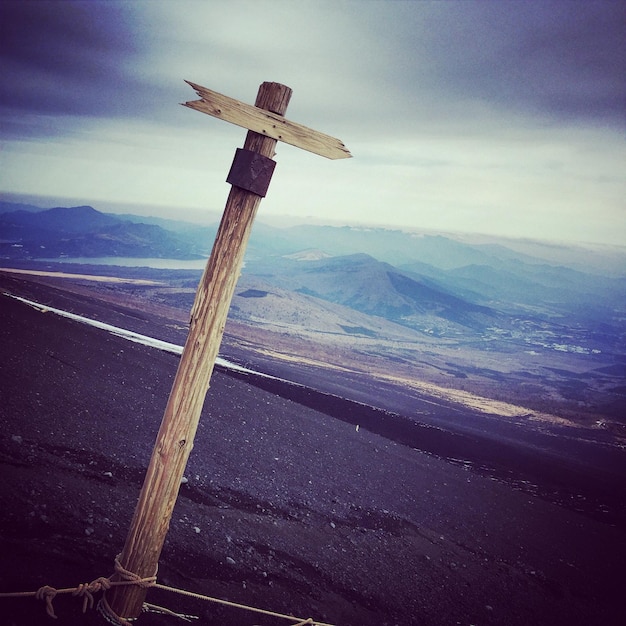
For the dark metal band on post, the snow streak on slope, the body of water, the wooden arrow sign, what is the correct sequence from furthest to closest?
the body of water
the snow streak on slope
the dark metal band on post
the wooden arrow sign

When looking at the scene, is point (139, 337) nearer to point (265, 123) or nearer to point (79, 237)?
point (265, 123)

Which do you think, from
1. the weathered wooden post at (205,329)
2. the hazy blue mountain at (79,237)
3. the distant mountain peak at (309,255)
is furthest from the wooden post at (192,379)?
the distant mountain peak at (309,255)

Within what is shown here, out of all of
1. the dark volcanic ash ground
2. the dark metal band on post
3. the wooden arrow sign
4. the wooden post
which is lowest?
the dark volcanic ash ground

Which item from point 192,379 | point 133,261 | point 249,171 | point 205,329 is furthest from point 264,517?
point 133,261

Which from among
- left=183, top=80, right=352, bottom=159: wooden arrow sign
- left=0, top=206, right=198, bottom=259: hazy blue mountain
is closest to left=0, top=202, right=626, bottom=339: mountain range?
left=0, top=206, right=198, bottom=259: hazy blue mountain

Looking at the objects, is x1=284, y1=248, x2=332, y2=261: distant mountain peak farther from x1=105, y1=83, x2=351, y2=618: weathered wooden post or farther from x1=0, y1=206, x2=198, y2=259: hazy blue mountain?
x1=105, y1=83, x2=351, y2=618: weathered wooden post

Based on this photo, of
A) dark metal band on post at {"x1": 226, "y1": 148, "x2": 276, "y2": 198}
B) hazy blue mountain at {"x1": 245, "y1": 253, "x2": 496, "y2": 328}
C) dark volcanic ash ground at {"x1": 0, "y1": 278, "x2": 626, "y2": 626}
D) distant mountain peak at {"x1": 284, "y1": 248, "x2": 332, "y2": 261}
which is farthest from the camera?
distant mountain peak at {"x1": 284, "y1": 248, "x2": 332, "y2": 261}

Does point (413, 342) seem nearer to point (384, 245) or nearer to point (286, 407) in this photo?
point (286, 407)

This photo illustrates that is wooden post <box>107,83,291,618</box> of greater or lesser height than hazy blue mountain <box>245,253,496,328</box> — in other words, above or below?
below
